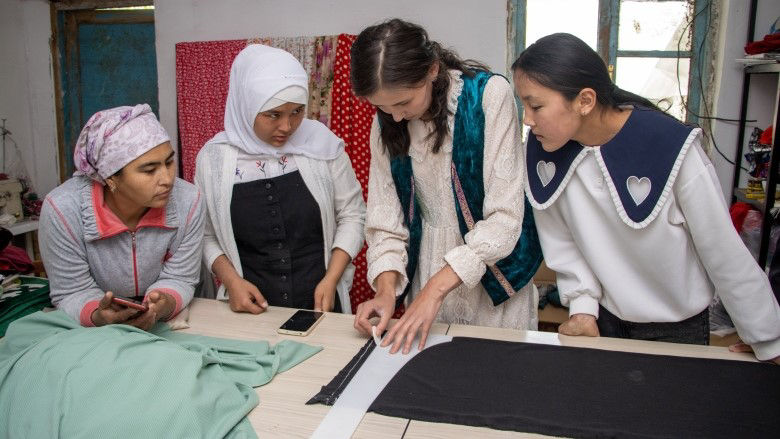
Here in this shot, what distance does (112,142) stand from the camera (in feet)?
4.77

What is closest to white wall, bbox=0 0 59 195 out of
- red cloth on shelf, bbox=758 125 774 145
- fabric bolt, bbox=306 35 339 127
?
fabric bolt, bbox=306 35 339 127

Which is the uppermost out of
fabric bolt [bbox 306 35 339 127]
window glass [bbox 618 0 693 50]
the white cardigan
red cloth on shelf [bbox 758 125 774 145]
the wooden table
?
window glass [bbox 618 0 693 50]

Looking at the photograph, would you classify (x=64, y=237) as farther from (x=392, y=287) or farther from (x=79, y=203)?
(x=392, y=287)

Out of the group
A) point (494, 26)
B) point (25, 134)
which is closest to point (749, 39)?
point (494, 26)

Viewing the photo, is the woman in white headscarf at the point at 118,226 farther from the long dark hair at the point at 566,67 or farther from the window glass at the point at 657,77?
the window glass at the point at 657,77

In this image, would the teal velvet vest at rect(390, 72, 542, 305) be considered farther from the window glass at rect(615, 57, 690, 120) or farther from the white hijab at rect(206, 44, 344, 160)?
the window glass at rect(615, 57, 690, 120)

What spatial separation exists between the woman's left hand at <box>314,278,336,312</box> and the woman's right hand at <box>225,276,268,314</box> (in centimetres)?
16

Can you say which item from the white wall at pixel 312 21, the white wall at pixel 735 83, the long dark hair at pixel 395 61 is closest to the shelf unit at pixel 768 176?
the white wall at pixel 735 83

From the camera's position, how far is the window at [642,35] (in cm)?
325

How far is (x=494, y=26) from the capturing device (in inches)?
130

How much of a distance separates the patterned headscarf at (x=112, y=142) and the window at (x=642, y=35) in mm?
2384

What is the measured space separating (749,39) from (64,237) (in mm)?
3131

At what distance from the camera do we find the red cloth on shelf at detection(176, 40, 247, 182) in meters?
3.57

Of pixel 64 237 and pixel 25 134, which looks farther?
pixel 25 134
